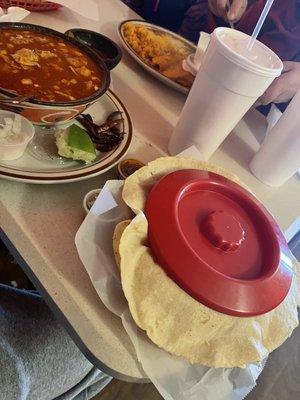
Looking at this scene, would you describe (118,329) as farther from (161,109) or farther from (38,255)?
(161,109)

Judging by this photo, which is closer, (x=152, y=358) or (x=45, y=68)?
(x=152, y=358)

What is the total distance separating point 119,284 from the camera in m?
0.66

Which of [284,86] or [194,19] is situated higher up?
[284,86]

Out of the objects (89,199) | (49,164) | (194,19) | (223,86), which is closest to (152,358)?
(89,199)

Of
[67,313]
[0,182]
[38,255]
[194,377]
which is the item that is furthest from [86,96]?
[194,377]

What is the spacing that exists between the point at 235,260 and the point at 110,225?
238 mm

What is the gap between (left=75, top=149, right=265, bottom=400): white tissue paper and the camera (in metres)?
0.60

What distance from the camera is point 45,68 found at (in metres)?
0.90

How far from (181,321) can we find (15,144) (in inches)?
18.2

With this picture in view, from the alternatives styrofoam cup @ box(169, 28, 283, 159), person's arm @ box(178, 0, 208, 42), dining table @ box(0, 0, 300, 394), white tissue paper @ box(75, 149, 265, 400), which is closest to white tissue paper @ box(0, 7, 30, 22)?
dining table @ box(0, 0, 300, 394)

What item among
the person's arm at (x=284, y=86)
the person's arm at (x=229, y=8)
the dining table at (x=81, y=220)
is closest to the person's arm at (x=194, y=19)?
the person's arm at (x=229, y=8)

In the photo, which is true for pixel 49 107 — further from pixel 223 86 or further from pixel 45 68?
pixel 223 86

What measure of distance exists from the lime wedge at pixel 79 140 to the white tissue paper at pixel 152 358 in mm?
177

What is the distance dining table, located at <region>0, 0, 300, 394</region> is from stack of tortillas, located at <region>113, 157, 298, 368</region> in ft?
0.22
